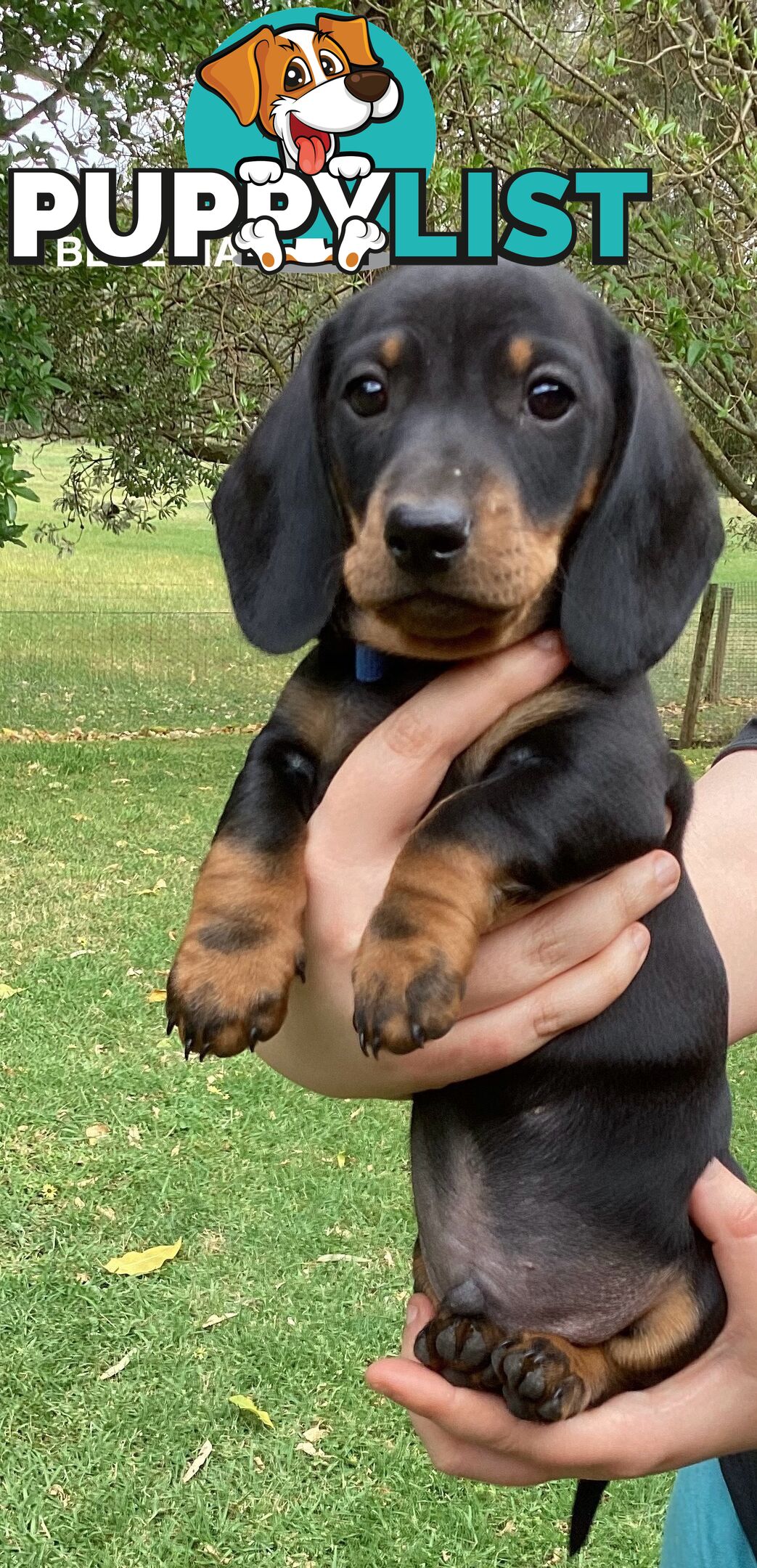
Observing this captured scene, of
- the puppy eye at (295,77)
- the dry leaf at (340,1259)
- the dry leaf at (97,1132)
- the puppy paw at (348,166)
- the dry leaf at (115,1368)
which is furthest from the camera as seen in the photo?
the puppy eye at (295,77)

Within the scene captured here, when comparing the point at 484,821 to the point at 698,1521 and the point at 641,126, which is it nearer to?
the point at 698,1521

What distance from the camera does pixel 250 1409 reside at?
326 cm

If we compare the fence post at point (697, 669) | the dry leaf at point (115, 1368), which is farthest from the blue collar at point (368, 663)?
the fence post at point (697, 669)

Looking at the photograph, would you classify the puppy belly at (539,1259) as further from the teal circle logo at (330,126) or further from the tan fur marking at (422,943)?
the teal circle logo at (330,126)

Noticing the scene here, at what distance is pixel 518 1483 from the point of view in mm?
1823

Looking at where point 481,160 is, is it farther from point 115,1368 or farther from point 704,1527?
point 704,1527

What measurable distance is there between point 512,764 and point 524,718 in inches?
3.2

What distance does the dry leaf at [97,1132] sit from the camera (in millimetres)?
4492

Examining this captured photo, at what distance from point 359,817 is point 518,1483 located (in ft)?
3.09

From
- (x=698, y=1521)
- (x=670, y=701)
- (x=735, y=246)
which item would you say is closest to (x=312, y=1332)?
(x=698, y=1521)

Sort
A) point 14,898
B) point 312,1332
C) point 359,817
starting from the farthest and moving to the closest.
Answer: point 14,898, point 312,1332, point 359,817

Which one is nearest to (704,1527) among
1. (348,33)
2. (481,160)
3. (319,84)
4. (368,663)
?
(368,663)

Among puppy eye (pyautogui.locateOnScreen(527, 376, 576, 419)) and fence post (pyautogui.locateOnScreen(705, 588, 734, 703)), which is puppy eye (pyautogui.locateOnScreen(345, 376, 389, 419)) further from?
fence post (pyautogui.locateOnScreen(705, 588, 734, 703))

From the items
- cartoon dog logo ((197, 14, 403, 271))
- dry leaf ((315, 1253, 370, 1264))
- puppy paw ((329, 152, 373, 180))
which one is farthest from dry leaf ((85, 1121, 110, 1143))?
puppy paw ((329, 152, 373, 180))
